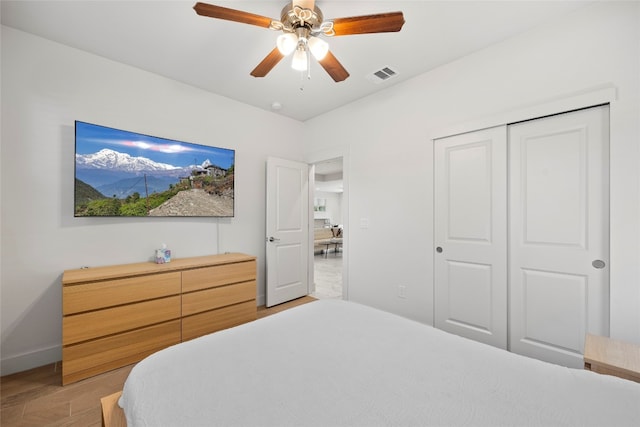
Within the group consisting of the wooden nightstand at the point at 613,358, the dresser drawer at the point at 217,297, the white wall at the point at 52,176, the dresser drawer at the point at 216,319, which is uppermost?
the white wall at the point at 52,176

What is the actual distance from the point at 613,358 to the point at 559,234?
93 centimetres

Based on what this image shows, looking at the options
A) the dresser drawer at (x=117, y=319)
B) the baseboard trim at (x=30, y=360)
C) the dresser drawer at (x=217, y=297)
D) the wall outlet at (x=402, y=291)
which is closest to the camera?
the dresser drawer at (x=117, y=319)

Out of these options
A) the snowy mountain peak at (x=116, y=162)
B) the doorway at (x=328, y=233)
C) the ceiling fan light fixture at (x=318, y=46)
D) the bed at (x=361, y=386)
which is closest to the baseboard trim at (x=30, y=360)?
the snowy mountain peak at (x=116, y=162)

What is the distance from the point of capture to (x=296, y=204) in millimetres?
3996

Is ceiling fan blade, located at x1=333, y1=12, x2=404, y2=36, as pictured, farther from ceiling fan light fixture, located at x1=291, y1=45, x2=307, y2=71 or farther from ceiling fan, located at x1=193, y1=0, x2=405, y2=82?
ceiling fan light fixture, located at x1=291, y1=45, x2=307, y2=71

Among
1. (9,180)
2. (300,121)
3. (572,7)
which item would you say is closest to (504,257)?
(572,7)

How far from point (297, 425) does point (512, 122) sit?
2.62m

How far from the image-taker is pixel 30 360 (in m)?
2.17

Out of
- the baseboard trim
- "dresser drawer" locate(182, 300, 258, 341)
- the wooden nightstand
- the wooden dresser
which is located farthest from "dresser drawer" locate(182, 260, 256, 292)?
the wooden nightstand

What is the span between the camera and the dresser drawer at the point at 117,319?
6.44 feet

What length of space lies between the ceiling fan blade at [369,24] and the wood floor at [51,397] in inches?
113

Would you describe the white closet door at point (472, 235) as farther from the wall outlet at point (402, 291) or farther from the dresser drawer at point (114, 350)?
the dresser drawer at point (114, 350)

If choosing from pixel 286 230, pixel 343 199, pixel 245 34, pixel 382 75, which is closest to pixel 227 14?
pixel 245 34

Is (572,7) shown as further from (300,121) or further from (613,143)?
(300,121)
